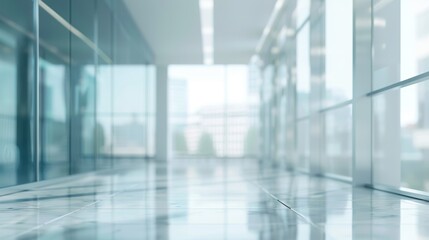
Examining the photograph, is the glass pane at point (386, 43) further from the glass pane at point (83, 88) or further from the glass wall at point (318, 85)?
the glass pane at point (83, 88)

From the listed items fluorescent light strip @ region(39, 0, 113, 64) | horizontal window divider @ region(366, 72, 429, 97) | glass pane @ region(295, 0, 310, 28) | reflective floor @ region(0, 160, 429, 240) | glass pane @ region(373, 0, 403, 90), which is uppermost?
glass pane @ region(295, 0, 310, 28)

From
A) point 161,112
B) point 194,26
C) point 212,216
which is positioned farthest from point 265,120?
point 212,216

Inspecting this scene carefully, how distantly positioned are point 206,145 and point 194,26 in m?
12.0

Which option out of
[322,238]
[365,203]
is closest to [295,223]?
[322,238]

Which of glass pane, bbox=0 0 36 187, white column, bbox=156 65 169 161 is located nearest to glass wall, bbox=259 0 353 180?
glass pane, bbox=0 0 36 187

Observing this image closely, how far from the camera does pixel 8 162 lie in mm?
6883

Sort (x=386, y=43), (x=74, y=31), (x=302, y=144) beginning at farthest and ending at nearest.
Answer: (x=302, y=144) < (x=74, y=31) < (x=386, y=43)

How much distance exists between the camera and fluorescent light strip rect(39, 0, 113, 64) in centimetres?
860

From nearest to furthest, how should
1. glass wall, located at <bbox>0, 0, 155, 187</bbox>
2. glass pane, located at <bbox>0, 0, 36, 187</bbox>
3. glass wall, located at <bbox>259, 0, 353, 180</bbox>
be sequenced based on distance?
glass pane, located at <bbox>0, 0, 36, 187</bbox>, glass wall, located at <bbox>0, 0, 155, 187</bbox>, glass wall, located at <bbox>259, 0, 353, 180</bbox>

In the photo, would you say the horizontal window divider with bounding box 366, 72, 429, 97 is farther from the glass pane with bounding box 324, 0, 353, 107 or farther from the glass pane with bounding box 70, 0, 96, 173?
the glass pane with bounding box 70, 0, 96, 173

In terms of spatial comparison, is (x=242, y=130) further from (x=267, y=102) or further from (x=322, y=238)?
(x=322, y=238)

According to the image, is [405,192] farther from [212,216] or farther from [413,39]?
[212,216]

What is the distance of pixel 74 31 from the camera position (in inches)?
402

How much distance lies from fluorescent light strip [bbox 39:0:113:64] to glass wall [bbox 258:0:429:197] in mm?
5256
